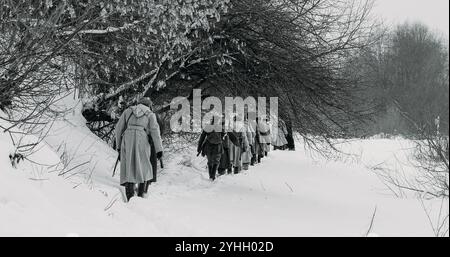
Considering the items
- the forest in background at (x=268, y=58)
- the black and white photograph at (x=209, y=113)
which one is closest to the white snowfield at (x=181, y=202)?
the black and white photograph at (x=209, y=113)

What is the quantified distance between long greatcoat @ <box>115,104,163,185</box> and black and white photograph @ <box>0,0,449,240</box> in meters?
0.02

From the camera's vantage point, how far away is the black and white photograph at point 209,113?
237 inches

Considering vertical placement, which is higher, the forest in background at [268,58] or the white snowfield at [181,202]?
the forest in background at [268,58]

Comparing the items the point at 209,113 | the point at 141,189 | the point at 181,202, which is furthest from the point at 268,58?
the point at 141,189

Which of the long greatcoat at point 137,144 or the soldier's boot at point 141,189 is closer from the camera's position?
the long greatcoat at point 137,144

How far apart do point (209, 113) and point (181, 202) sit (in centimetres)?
534

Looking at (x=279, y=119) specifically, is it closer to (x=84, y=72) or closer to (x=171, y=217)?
(x=84, y=72)

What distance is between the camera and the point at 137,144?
8.98 metres

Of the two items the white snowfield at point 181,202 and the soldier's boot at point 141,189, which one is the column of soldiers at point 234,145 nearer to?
the white snowfield at point 181,202

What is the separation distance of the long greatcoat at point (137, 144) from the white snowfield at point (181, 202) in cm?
46

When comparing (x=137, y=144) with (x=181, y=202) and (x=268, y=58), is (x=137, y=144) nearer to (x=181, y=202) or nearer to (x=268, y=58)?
(x=181, y=202)

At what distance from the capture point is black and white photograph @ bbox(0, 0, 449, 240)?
19.7 ft
